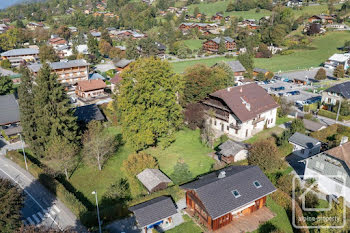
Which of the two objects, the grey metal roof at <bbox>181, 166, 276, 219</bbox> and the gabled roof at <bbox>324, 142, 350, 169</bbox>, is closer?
the grey metal roof at <bbox>181, 166, 276, 219</bbox>

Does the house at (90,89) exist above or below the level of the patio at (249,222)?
below

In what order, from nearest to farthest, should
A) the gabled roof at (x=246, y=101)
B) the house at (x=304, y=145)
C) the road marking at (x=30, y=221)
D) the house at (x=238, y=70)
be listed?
the road marking at (x=30, y=221) < the house at (x=304, y=145) < the gabled roof at (x=246, y=101) < the house at (x=238, y=70)

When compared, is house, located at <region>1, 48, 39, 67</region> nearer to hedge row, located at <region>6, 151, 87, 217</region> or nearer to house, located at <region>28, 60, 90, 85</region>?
house, located at <region>28, 60, 90, 85</region>

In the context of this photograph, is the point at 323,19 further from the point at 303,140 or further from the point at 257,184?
the point at 257,184

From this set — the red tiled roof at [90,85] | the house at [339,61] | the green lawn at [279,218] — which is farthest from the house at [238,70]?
the green lawn at [279,218]

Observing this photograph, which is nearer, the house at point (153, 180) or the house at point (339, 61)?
the house at point (153, 180)

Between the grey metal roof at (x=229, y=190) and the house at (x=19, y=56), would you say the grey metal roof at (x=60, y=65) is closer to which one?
the house at (x=19, y=56)

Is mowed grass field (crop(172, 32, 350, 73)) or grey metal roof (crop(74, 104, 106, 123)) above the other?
grey metal roof (crop(74, 104, 106, 123))

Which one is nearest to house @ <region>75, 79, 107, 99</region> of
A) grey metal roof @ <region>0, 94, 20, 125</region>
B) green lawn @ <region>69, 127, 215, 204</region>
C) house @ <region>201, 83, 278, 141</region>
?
grey metal roof @ <region>0, 94, 20, 125</region>
